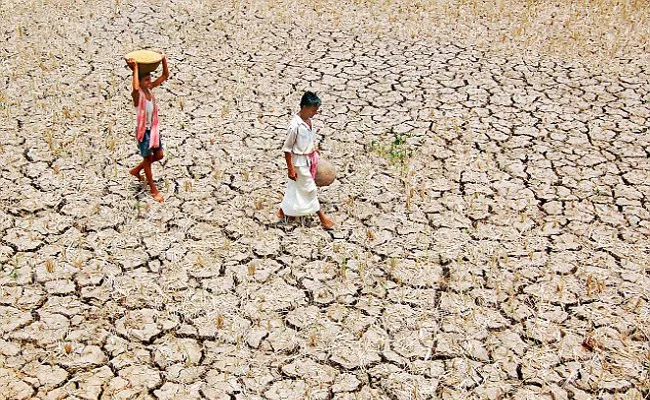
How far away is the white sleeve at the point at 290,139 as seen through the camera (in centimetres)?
483

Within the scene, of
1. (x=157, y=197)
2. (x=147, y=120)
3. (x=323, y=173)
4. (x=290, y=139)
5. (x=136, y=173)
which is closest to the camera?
(x=290, y=139)

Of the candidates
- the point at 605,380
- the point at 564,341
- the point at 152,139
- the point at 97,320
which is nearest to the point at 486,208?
the point at 564,341

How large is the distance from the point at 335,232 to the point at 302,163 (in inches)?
24.7

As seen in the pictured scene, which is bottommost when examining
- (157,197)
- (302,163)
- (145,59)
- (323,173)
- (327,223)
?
(157,197)

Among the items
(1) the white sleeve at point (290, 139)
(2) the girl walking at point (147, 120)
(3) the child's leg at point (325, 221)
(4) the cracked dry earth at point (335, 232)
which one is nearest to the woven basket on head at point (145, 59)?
(2) the girl walking at point (147, 120)

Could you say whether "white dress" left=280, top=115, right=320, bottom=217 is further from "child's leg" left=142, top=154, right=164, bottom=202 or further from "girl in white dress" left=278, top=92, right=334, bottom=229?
"child's leg" left=142, top=154, right=164, bottom=202

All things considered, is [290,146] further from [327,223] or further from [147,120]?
[147,120]

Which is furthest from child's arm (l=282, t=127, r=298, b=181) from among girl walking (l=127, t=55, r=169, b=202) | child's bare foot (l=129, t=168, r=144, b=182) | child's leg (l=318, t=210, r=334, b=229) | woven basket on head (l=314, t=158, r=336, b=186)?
child's bare foot (l=129, t=168, r=144, b=182)

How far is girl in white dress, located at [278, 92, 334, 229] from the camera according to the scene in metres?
4.83

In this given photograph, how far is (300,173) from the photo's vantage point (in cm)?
505

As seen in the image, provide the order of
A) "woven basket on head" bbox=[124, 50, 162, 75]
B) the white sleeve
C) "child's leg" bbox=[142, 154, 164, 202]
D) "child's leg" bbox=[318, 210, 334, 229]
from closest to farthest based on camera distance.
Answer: the white sleeve < "woven basket on head" bbox=[124, 50, 162, 75] < "child's leg" bbox=[318, 210, 334, 229] < "child's leg" bbox=[142, 154, 164, 202]

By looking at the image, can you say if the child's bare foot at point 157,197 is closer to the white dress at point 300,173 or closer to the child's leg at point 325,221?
the white dress at point 300,173

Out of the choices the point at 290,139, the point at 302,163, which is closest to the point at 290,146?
the point at 290,139

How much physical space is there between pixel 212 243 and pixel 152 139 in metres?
1.00
